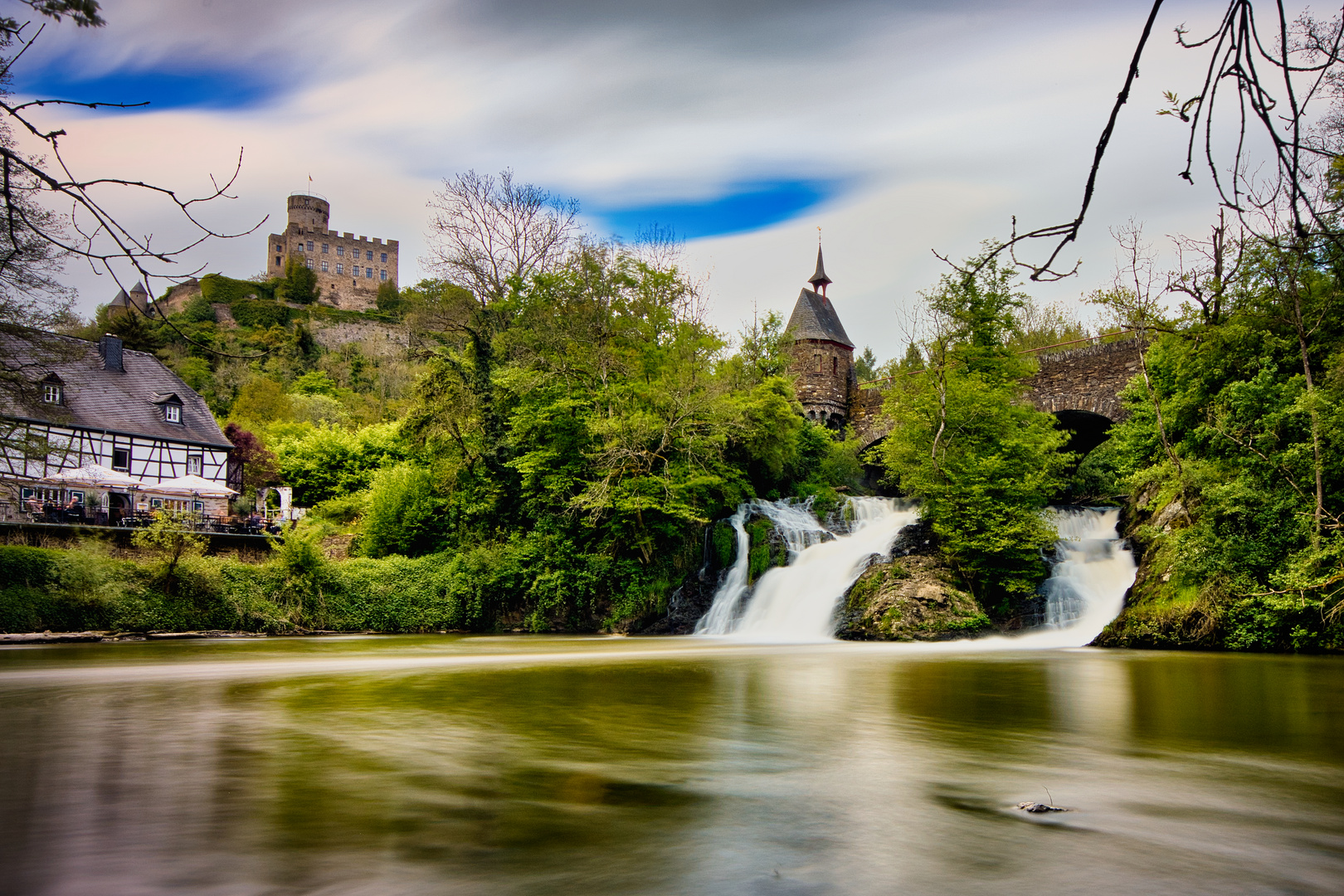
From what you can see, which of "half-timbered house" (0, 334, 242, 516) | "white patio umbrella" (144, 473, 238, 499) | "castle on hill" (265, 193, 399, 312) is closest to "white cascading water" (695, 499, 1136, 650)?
"white patio umbrella" (144, 473, 238, 499)

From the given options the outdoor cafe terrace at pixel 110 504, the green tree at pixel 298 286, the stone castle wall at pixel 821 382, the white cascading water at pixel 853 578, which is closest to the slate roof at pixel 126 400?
the outdoor cafe terrace at pixel 110 504

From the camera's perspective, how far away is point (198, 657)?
57.0ft

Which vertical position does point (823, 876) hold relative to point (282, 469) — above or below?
below

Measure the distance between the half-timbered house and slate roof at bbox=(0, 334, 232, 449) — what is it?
0.03m

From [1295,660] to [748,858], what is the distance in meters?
15.1

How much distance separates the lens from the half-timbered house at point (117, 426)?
30500mm

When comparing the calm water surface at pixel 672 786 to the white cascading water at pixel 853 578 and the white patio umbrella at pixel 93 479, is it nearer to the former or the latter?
the white cascading water at pixel 853 578

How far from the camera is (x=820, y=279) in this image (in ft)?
187

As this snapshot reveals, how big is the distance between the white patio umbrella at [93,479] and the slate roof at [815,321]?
3151cm

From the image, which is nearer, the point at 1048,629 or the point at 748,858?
the point at 748,858

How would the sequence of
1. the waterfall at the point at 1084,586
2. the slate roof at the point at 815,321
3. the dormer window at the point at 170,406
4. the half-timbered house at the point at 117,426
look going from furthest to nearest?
the slate roof at the point at 815,321 < the dormer window at the point at 170,406 < the half-timbered house at the point at 117,426 < the waterfall at the point at 1084,586

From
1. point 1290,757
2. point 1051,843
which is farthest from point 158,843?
point 1290,757

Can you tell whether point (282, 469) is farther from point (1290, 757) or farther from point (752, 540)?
point (1290, 757)

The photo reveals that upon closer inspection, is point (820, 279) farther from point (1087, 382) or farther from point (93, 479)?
point (93, 479)
